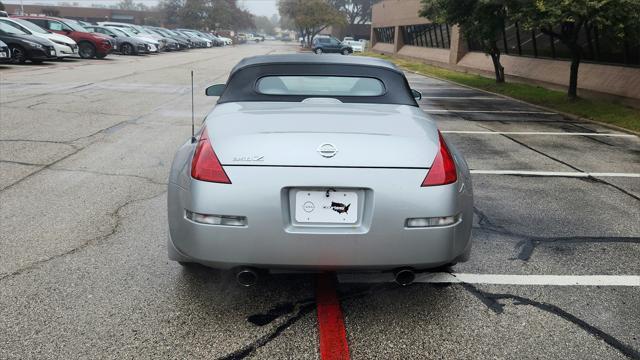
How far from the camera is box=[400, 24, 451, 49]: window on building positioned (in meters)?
34.2

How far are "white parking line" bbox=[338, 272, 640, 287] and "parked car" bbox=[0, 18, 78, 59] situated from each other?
22920mm

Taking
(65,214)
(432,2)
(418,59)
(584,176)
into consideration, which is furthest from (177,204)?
(418,59)

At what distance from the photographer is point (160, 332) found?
9.60 ft

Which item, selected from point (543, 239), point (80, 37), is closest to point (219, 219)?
point (543, 239)

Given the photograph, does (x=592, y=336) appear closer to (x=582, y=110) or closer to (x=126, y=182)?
(x=126, y=182)

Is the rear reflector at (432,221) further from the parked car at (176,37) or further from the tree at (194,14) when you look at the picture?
the tree at (194,14)

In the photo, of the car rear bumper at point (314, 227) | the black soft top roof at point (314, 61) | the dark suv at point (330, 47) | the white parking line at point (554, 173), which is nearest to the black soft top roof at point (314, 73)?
the black soft top roof at point (314, 61)

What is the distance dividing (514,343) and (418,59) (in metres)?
40.0

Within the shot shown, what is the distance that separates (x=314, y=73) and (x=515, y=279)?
2.18 m

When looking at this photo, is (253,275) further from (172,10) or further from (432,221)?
(172,10)

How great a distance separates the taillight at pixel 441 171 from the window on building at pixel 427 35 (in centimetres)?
3196

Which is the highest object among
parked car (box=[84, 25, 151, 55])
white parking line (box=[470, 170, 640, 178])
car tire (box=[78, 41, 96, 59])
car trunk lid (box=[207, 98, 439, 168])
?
parked car (box=[84, 25, 151, 55])

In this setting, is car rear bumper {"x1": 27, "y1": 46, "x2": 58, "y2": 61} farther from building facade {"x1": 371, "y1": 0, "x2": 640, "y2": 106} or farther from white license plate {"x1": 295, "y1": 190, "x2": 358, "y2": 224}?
white license plate {"x1": 295, "y1": 190, "x2": 358, "y2": 224}

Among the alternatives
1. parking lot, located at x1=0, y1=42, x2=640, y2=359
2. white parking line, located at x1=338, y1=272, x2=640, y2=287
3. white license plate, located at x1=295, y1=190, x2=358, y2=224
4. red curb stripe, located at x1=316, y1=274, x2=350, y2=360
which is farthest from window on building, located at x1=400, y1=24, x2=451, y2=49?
white license plate, located at x1=295, y1=190, x2=358, y2=224
